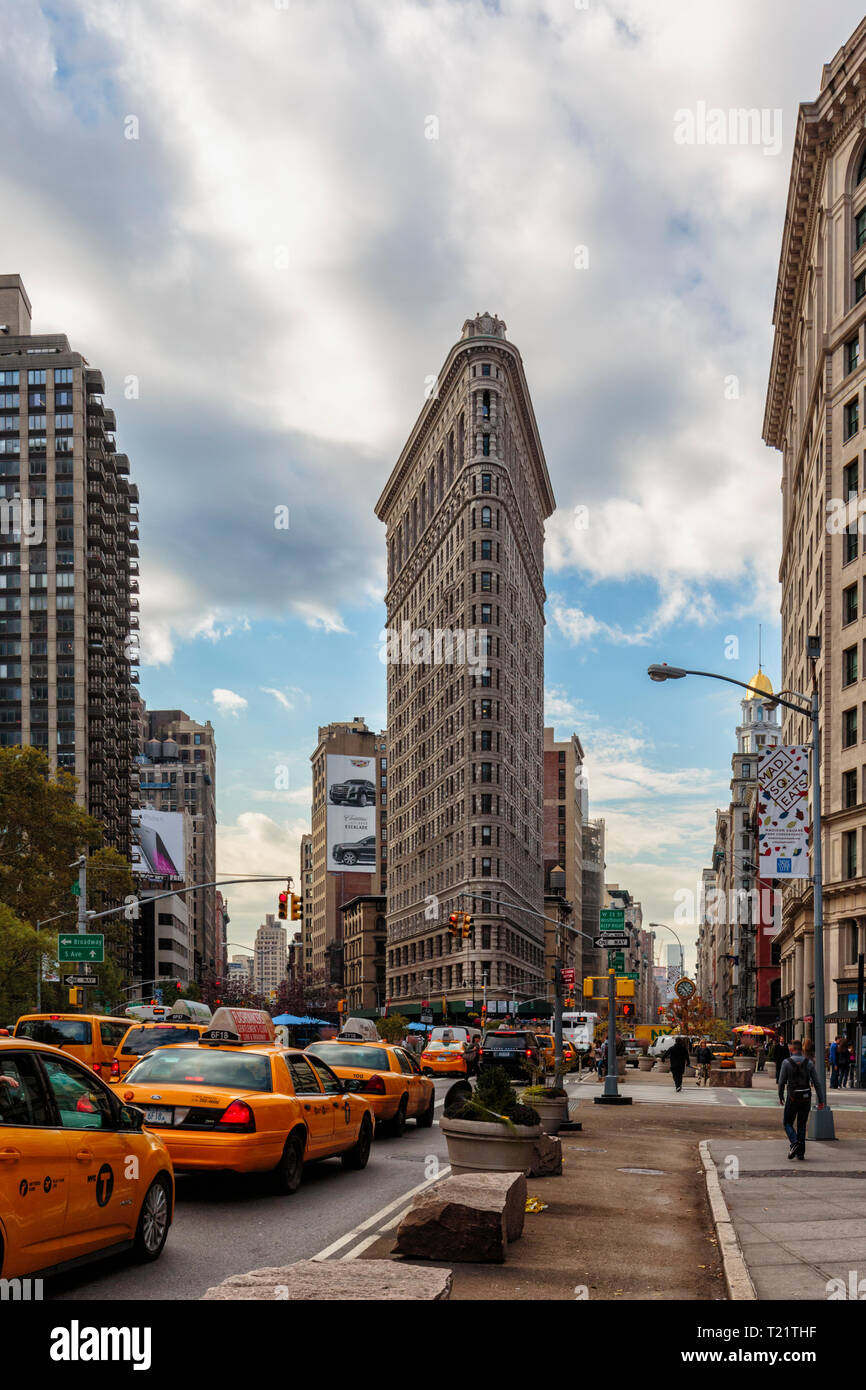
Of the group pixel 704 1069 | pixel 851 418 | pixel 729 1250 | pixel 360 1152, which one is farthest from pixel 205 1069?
pixel 851 418

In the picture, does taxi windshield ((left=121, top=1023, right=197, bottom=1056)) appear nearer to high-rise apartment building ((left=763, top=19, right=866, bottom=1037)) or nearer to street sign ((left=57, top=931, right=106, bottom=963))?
street sign ((left=57, top=931, right=106, bottom=963))

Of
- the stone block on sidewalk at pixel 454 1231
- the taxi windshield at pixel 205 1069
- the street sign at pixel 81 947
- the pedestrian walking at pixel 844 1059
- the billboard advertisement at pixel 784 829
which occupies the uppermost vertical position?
the billboard advertisement at pixel 784 829

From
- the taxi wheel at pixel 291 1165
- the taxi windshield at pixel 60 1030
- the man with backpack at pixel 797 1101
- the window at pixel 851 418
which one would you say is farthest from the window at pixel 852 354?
the taxi wheel at pixel 291 1165

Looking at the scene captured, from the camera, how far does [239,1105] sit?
13203 mm

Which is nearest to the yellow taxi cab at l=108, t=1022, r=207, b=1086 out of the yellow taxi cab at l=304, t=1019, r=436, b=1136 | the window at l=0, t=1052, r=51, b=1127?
the yellow taxi cab at l=304, t=1019, r=436, b=1136

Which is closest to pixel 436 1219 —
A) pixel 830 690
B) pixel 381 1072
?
pixel 381 1072

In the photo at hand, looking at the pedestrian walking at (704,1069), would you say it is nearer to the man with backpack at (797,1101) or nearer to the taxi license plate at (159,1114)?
the man with backpack at (797,1101)

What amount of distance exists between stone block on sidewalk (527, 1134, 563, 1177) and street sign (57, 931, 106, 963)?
3595 cm

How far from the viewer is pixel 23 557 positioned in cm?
12006

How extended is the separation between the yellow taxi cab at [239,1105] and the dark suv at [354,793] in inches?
6627

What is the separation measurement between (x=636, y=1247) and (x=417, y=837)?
387ft

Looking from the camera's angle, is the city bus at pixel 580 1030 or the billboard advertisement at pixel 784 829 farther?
the city bus at pixel 580 1030

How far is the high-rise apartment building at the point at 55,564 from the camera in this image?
385ft
